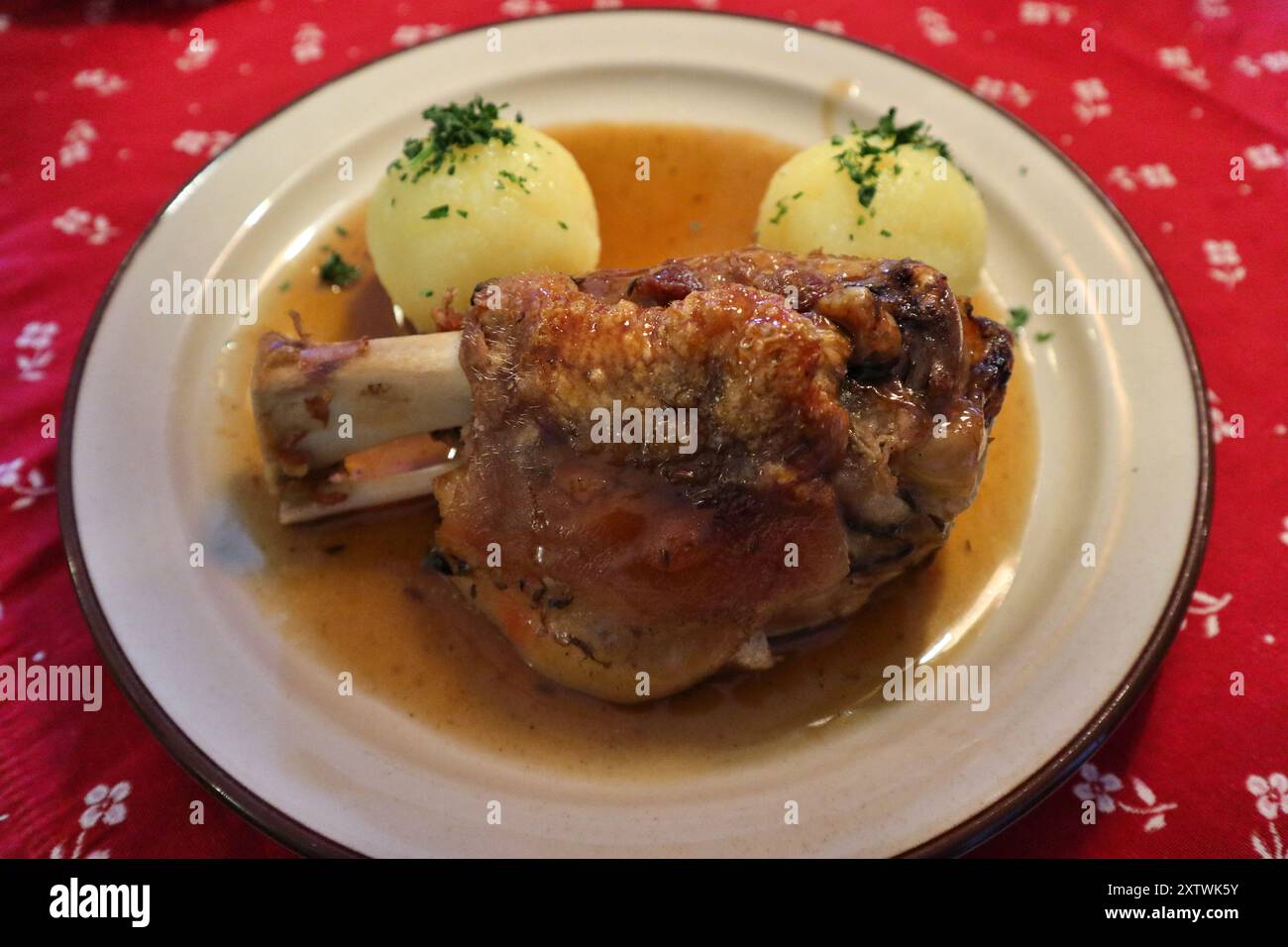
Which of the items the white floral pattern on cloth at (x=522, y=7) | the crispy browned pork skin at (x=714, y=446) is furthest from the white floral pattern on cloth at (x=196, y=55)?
the crispy browned pork skin at (x=714, y=446)

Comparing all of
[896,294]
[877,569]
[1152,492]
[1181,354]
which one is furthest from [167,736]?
[1181,354]

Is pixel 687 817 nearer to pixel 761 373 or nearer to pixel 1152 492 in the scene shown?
pixel 761 373

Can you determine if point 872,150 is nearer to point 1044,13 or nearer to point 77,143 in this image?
point 1044,13

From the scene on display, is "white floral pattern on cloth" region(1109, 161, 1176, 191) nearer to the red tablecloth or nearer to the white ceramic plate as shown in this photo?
the red tablecloth

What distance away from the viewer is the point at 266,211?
3068 millimetres

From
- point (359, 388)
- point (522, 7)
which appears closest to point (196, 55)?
point (522, 7)

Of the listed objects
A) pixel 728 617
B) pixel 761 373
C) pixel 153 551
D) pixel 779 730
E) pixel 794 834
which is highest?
pixel 761 373

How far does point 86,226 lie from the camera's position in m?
3.29

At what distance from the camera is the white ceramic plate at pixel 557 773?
2.09 metres

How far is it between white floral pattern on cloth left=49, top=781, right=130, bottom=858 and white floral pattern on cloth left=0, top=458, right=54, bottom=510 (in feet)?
3.21

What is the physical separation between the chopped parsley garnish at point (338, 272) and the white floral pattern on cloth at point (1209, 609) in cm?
285

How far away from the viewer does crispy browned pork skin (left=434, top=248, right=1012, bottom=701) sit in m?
1.97

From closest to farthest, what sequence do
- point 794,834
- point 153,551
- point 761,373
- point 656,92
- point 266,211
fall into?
1. point 761,373
2. point 794,834
3. point 153,551
4. point 266,211
5. point 656,92

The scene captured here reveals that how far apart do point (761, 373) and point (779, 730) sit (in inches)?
39.5
